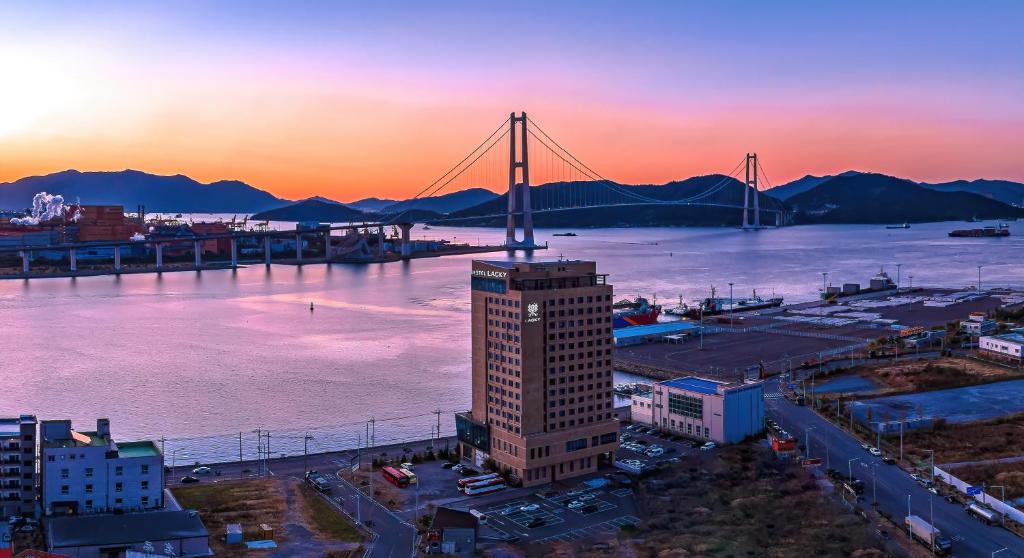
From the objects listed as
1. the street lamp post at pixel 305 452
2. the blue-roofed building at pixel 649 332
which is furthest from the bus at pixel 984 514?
the blue-roofed building at pixel 649 332

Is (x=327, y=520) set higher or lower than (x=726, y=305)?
lower

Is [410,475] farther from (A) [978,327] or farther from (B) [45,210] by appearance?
(B) [45,210]

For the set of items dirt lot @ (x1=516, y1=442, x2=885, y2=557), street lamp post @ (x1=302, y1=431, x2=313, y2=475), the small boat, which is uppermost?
the small boat

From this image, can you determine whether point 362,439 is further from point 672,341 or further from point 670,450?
point 672,341

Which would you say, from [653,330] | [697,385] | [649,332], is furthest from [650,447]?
[653,330]

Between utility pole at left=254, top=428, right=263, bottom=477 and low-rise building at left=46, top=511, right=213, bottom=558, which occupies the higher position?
low-rise building at left=46, top=511, right=213, bottom=558

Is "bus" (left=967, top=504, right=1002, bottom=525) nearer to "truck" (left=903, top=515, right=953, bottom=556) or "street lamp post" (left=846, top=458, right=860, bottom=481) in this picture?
"truck" (left=903, top=515, right=953, bottom=556)

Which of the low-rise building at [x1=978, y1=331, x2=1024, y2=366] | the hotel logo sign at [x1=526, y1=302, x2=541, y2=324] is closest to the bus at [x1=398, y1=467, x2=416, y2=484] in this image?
the hotel logo sign at [x1=526, y1=302, x2=541, y2=324]

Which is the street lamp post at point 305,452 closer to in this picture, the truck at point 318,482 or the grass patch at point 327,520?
the truck at point 318,482
